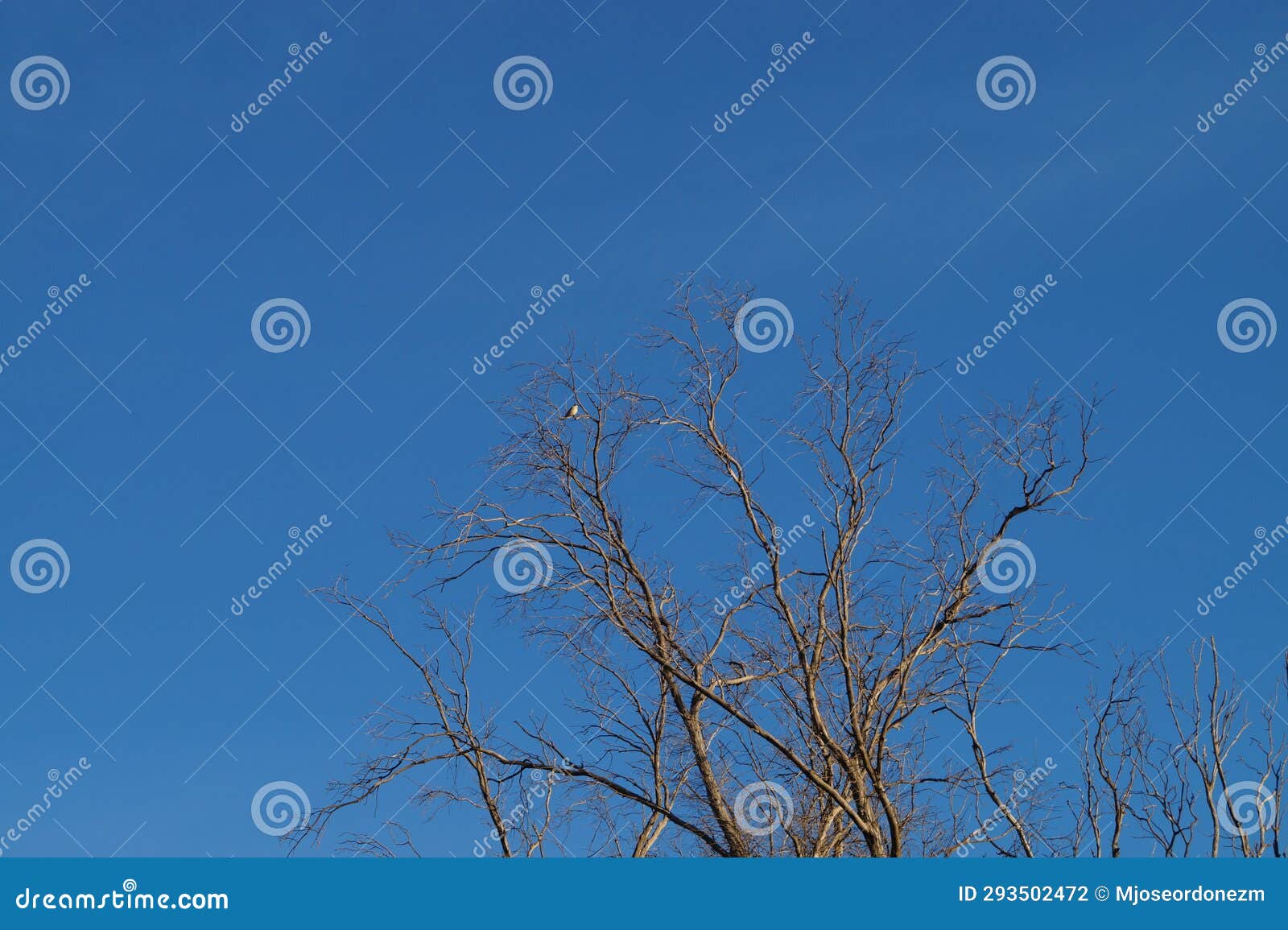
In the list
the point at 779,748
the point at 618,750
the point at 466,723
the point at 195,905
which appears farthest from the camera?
the point at 618,750

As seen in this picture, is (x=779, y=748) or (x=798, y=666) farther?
(x=798, y=666)

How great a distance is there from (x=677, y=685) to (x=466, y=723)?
1.68m

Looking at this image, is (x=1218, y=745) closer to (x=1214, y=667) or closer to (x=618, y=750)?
(x=1214, y=667)

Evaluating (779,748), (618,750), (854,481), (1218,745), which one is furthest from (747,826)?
(1218,745)

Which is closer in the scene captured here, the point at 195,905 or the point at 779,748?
the point at 195,905

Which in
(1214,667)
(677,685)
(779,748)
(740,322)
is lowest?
(779,748)

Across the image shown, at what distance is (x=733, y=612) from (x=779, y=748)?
145 centimetres

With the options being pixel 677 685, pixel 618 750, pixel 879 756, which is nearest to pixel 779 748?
pixel 879 756

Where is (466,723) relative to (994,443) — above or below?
below

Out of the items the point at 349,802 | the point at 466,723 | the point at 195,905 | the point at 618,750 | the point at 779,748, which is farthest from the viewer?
the point at 618,750

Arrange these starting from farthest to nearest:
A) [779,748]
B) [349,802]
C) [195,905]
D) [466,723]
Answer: [466,723] → [349,802] → [779,748] → [195,905]

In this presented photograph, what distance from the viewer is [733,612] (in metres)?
10.4

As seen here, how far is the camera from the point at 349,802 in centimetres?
989

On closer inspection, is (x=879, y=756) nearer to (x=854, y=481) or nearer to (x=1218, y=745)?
(x=854, y=481)
